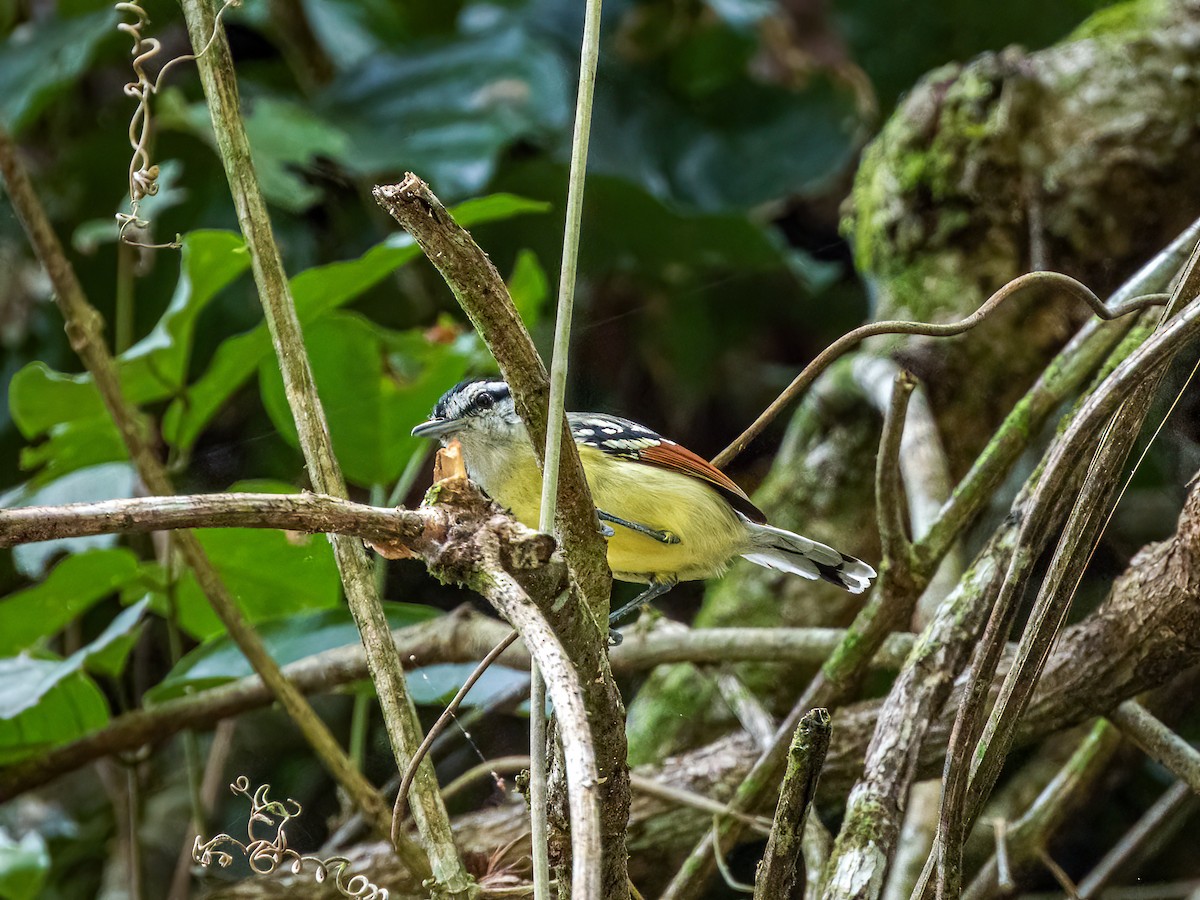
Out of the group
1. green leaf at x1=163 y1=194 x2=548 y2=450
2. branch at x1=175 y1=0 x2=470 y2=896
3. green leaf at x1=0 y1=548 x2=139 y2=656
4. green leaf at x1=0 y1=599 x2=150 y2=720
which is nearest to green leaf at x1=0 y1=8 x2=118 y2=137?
green leaf at x1=163 y1=194 x2=548 y2=450

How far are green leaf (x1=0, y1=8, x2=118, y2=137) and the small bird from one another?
2051mm

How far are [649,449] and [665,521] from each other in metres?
0.10

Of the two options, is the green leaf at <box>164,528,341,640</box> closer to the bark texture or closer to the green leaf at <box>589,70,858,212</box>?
the bark texture

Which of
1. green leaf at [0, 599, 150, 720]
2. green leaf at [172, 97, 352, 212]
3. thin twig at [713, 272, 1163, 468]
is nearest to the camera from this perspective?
thin twig at [713, 272, 1163, 468]

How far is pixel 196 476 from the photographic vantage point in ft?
6.78

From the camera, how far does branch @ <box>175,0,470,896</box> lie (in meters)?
1.26

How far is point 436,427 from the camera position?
160 centimetres

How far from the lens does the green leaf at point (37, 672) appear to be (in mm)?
1848

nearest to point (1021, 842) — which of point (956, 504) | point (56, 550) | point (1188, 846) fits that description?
point (1188, 846)

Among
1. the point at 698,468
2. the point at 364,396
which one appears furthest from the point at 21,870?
the point at 698,468

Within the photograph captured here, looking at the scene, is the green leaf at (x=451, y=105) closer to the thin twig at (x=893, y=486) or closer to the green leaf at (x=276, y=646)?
the green leaf at (x=276, y=646)

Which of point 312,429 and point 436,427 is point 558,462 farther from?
point 436,427

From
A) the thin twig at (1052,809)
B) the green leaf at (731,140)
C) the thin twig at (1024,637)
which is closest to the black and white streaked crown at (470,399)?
the thin twig at (1024,637)

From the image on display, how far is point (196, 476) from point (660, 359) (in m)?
0.89
